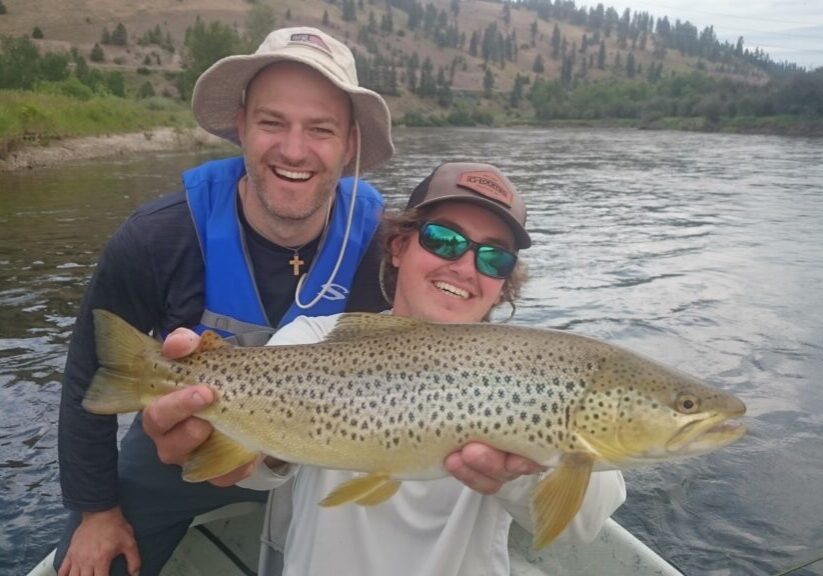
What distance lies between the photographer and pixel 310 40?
371 centimetres

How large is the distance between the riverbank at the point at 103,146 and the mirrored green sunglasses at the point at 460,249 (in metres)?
19.8

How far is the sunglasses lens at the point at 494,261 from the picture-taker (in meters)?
3.26

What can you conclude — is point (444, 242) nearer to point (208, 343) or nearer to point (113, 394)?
point (208, 343)

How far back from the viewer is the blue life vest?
366 centimetres

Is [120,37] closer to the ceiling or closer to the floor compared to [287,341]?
closer to the ceiling

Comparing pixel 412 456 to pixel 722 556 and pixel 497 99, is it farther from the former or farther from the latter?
pixel 497 99

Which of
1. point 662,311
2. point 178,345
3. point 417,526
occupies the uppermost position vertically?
point 178,345

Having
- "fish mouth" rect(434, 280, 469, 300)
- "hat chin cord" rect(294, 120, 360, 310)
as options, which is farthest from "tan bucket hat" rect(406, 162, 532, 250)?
"hat chin cord" rect(294, 120, 360, 310)

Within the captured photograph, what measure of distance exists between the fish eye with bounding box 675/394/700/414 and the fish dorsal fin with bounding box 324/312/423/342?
102cm

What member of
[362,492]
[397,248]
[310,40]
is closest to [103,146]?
[310,40]

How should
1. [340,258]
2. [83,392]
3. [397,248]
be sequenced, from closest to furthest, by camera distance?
[83,392]
[397,248]
[340,258]

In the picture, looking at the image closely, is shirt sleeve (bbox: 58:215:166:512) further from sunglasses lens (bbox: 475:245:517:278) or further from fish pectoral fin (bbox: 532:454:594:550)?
fish pectoral fin (bbox: 532:454:594:550)

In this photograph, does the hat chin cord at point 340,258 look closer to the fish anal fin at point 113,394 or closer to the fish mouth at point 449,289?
the fish mouth at point 449,289

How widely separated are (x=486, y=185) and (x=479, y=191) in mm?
46
